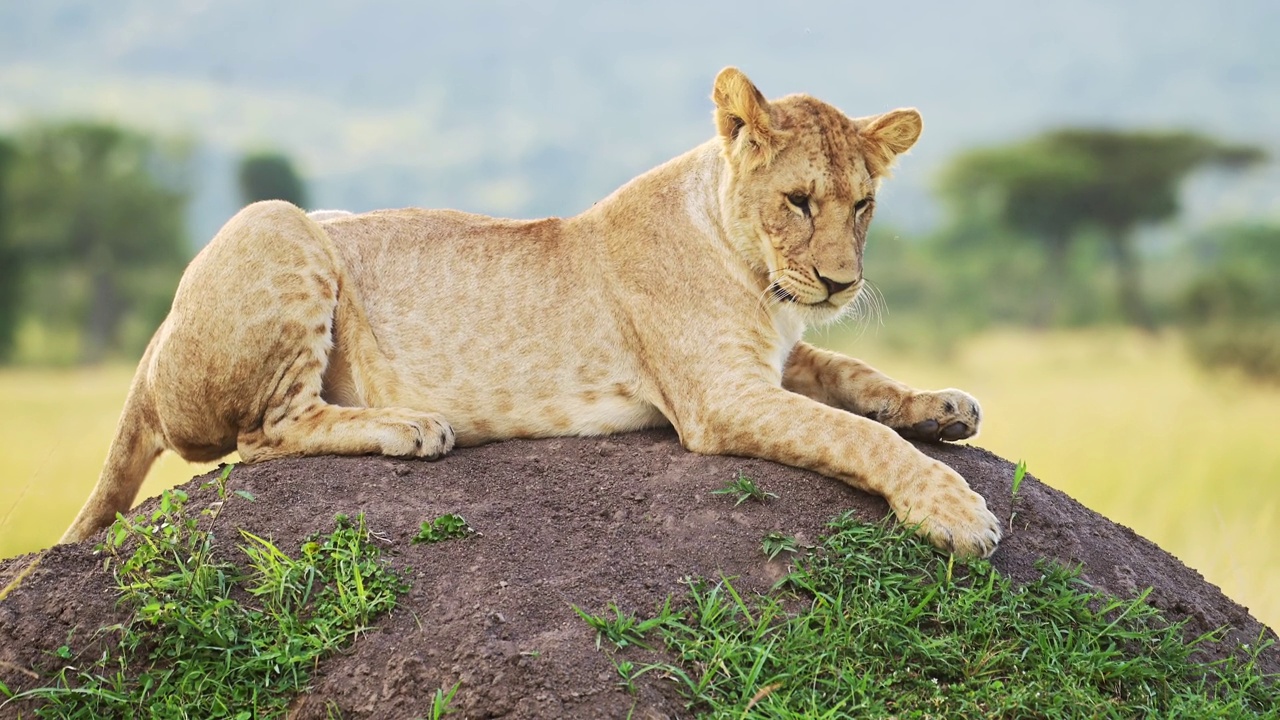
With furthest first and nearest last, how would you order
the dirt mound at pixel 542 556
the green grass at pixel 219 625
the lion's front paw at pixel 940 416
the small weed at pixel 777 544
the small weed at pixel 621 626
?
the lion's front paw at pixel 940 416
the small weed at pixel 777 544
the green grass at pixel 219 625
the small weed at pixel 621 626
the dirt mound at pixel 542 556

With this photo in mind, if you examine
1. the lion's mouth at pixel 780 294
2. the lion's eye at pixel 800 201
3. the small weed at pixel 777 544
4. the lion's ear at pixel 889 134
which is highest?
the lion's ear at pixel 889 134

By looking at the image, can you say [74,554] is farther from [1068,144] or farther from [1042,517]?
[1068,144]

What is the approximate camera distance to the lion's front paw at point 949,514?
222 inches

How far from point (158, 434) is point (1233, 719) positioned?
18.4 feet

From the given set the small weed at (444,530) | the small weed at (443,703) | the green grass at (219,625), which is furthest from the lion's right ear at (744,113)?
the small weed at (443,703)

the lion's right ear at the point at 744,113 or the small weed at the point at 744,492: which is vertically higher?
the lion's right ear at the point at 744,113

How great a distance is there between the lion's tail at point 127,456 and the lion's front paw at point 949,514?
413 centimetres

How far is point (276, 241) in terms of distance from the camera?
6785mm

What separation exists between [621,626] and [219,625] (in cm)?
169

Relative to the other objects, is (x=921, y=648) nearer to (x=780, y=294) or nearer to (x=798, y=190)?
(x=780, y=294)

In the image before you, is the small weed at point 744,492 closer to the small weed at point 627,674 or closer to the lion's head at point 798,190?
the lion's head at point 798,190

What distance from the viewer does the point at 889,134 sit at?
21.4 ft

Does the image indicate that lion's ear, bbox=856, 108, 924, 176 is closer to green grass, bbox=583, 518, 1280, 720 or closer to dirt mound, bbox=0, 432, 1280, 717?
dirt mound, bbox=0, 432, 1280, 717

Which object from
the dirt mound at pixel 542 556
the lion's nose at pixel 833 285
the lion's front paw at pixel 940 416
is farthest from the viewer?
the lion's front paw at pixel 940 416
